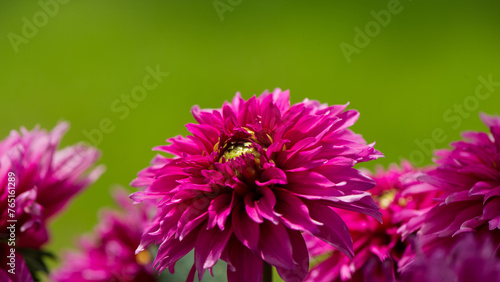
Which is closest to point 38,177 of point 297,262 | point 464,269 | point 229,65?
point 297,262

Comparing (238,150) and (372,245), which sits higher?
(238,150)

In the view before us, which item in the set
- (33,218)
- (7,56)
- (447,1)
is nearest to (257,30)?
(447,1)

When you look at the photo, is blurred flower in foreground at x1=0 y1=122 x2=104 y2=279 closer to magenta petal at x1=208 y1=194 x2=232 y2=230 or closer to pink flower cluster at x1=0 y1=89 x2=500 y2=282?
pink flower cluster at x1=0 y1=89 x2=500 y2=282

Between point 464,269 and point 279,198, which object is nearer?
point 464,269

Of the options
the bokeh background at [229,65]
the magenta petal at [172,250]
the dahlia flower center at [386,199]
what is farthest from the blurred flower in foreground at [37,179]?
the bokeh background at [229,65]

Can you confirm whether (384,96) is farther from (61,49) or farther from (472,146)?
(472,146)

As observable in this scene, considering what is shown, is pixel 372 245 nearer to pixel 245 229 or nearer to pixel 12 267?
pixel 245 229

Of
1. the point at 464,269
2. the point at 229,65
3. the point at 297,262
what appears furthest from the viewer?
the point at 229,65
